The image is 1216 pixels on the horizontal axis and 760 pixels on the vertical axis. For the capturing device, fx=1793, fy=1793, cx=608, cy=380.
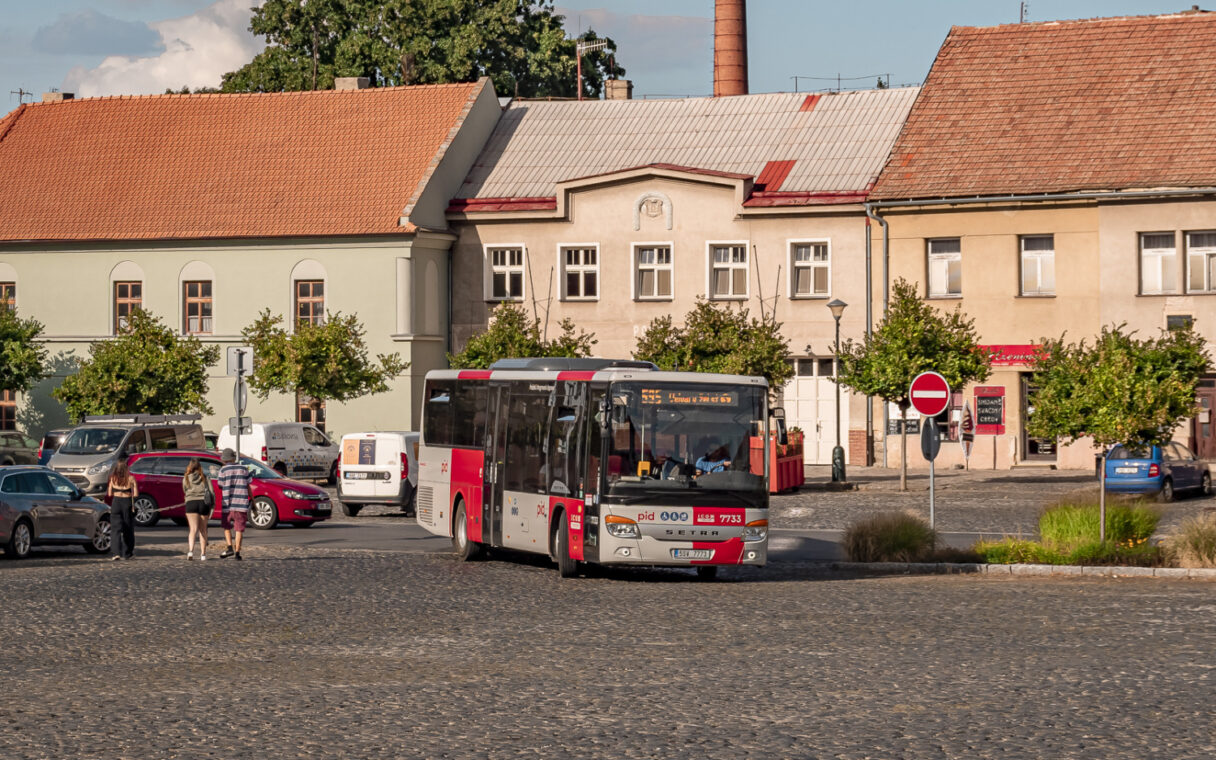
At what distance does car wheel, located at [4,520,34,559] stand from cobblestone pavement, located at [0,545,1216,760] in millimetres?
3783

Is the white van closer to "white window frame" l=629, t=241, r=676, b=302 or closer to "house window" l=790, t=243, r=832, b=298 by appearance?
"white window frame" l=629, t=241, r=676, b=302

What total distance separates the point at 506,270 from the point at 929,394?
2853cm

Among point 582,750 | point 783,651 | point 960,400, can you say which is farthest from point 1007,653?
point 960,400

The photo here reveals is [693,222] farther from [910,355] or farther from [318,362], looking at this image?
[910,355]

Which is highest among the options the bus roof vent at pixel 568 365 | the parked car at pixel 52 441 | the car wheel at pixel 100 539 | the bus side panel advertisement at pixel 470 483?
the bus roof vent at pixel 568 365

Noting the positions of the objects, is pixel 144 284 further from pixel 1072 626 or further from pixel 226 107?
pixel 1072 626

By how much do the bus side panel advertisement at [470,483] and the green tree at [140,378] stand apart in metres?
25.3

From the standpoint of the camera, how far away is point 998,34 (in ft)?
171

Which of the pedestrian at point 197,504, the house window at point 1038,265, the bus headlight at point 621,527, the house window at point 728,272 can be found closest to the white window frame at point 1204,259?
the house window at point 1038,265

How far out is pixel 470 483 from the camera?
26.6 metres

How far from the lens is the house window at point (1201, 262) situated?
46.2 meters

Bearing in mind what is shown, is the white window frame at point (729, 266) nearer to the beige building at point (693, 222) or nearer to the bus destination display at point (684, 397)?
the beige building at point (693, 222)

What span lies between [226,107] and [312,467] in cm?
1698

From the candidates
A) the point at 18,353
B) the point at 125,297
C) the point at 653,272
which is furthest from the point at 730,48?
the point at 18,353
